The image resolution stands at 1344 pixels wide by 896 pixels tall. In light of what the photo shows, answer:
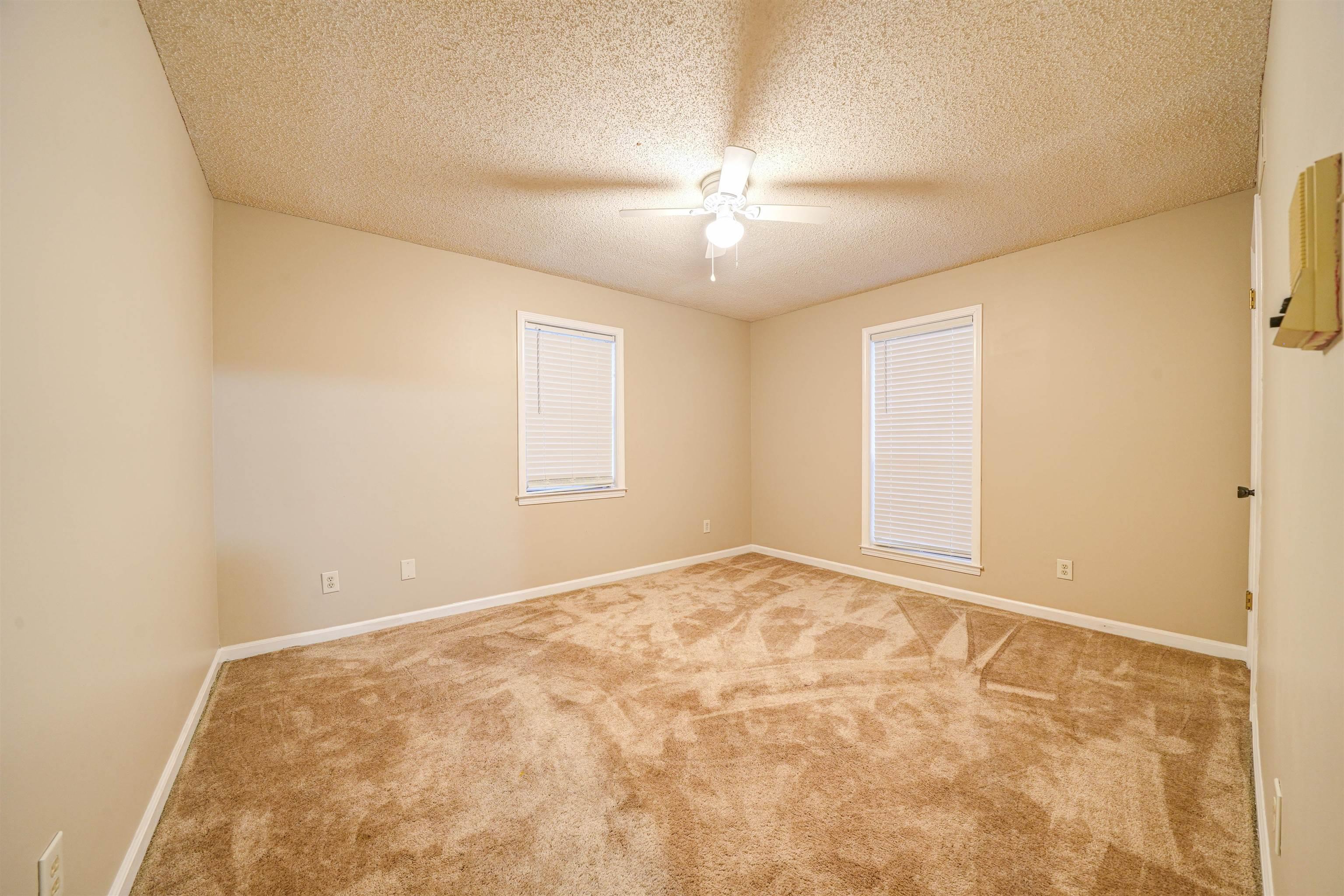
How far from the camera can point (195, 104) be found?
1.95 meters

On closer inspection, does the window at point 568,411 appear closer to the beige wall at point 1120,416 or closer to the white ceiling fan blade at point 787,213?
the white ceiling fan blade at point 787,213

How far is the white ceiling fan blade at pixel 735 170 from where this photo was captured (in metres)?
2.01

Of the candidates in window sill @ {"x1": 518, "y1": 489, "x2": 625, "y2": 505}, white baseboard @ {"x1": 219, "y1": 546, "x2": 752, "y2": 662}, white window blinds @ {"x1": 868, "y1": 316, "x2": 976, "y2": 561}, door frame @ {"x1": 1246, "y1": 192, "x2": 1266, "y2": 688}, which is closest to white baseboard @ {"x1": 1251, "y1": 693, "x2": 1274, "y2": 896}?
door frame @ {"x1": 1246, "y1": 192, "x2": 1266, "y2": 688}

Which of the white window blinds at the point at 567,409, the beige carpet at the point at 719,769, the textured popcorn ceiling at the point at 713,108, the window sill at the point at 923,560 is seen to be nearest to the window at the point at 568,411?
the white window blinds at the point at 567,409

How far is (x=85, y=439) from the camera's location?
46.4 inches

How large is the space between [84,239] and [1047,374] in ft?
14.4

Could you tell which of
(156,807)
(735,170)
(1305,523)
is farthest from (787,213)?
(156,807)

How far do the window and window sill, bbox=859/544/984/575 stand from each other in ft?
7.20

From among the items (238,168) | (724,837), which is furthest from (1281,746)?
(238,168)

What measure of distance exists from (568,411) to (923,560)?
10.0 ft

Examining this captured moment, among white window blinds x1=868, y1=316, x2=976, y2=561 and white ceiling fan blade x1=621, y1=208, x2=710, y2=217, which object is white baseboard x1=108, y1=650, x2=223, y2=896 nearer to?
white ceiling fan blade x1=621, y1=208, x2=710, y2=217

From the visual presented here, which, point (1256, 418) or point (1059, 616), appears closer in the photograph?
point (1256, 418)

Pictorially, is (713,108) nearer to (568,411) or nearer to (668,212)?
(668,212)

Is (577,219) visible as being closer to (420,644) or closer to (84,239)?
(84,239)
